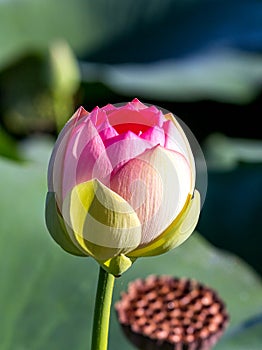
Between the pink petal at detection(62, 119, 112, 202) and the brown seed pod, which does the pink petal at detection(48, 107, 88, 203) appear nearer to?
the pink petal at detection(62, 119, 112, 202)

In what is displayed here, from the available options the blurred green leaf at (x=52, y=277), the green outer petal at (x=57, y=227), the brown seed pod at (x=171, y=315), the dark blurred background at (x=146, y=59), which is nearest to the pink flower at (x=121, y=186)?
the green outer petal at (x=57, y=227)

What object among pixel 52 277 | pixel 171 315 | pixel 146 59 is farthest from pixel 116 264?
pixel 146 59

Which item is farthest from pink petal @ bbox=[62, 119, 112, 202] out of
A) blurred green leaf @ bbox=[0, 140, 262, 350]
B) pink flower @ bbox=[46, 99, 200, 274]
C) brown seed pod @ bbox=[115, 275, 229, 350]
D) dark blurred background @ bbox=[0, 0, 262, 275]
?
dark blurred background @ bbox=[0, 0, 262, 275]

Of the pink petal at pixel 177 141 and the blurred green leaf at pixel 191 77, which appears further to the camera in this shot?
the blurred green leaf at pixel 191 77

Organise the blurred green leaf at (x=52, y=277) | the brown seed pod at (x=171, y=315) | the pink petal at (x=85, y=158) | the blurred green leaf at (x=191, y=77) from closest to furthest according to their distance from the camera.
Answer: the pink petal at (x=85, y=158)
the brown seed pod at (x=171, y=315)
the blurred green leaf at (x=52, y=277)
the blurred green leaf at (x=191, y=77)

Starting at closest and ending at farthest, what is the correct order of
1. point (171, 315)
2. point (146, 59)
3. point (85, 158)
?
1. point (85, 158)
2. point (171, 315)
3. point (146, 59)

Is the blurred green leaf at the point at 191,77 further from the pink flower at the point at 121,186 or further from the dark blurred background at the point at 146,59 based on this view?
the pink flower at the point at 121,186

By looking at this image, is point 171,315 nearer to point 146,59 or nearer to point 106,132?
point 106,132

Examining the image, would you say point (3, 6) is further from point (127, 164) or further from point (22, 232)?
point (127, 164)
